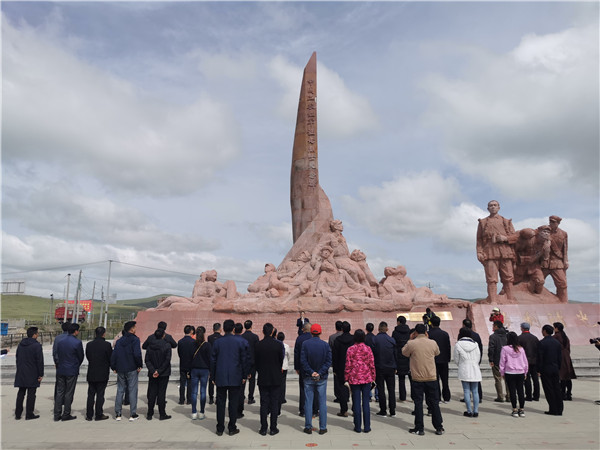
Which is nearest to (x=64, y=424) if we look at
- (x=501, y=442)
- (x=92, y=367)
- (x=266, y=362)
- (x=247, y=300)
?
(x=92, y=367)

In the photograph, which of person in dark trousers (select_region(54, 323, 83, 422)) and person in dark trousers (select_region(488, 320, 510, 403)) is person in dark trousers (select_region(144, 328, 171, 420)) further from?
person in dark trousers (select_region(488, 320, 510, 403))

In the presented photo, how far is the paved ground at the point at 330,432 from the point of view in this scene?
202 inches

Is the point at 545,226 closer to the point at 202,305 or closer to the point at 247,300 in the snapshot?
the point at 247,300

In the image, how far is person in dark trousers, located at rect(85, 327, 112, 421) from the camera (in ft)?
21.1

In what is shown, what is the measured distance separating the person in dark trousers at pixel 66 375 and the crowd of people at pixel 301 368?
0.01 m

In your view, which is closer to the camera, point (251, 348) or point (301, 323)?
point (251, 348)

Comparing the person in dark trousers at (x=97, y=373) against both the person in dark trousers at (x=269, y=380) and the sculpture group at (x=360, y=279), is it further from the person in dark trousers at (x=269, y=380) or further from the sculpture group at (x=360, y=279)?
the sculpture group at (x=360, y=279)

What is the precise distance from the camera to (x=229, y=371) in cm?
569

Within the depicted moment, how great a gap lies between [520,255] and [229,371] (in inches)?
525

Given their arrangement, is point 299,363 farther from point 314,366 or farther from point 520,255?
point 520,255

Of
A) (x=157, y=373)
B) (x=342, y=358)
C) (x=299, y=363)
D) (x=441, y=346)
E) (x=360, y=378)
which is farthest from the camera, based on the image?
(x=441, y=346)

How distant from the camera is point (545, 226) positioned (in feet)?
49.9

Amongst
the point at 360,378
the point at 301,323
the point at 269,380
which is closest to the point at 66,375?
the point at 269,380

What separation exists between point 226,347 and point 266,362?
1.85 feet
